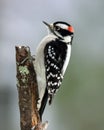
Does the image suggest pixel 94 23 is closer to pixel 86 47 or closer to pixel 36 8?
pixel 86 47

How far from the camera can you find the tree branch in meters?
1.95

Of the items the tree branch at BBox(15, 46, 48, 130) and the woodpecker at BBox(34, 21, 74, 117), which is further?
the woodpecker at BBox(34, 21, 74, 117)

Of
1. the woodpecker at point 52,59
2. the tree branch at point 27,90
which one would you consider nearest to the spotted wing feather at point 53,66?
the woodpecker at point 52,59

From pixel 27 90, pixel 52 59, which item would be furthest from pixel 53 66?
pixel 27 90

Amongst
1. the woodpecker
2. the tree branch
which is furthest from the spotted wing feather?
the tree branch

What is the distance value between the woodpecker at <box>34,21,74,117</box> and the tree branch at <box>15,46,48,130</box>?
0.09 m

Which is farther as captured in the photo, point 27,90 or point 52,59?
point 52,59

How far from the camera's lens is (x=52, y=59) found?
2111mm

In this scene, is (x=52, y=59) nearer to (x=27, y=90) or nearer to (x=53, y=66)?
(x=53, y=66)

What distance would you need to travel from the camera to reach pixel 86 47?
3.63 m

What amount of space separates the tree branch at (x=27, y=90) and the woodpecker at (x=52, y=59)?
92mm

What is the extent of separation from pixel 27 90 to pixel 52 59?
8.9 inches

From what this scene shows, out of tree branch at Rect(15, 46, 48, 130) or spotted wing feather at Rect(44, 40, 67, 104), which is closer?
tree branch at Rect(15, 46, 48, 130)

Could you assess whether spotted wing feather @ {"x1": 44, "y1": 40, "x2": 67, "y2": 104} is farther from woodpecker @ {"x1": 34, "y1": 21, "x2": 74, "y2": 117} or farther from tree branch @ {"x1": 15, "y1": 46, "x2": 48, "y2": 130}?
tree branch @ {"x1": 15, "y1": 46, "x2": 48, "y2": 130}
